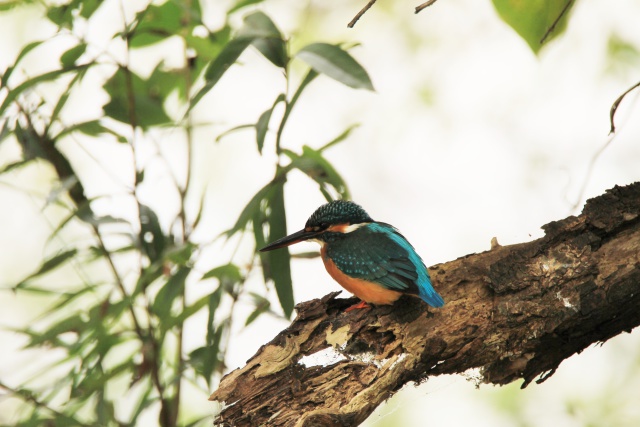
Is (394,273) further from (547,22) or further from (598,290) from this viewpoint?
(547,22)

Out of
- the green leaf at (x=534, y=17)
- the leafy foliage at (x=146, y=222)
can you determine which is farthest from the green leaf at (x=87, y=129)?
the green leaf at (x=534, y=17)

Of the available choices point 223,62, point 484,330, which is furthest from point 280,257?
point 484,330

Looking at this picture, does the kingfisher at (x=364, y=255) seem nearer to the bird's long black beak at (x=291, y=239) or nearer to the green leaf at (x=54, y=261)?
the bird's long black beak at (x=291, y=239)

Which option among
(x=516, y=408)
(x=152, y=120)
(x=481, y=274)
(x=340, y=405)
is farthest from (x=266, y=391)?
(x=516, y=408)

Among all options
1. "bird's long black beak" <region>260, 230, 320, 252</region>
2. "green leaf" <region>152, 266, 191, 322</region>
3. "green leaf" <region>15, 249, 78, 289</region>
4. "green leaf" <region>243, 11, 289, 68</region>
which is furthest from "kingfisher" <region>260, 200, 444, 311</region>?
"green leaf" <region>15, 249, 78, 289</region>

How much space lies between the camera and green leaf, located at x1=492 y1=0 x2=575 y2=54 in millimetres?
1630

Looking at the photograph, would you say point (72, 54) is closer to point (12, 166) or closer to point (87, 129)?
Answer: point (87, 129)

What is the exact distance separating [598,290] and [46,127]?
190 centimetres

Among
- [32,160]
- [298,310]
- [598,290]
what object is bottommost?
[598,290]

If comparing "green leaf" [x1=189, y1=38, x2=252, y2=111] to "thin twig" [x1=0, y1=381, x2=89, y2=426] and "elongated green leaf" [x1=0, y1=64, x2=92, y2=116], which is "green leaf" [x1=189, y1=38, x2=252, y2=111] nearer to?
"elongated green leaf" [x1=0, y1=64, x2=92, y2=116]

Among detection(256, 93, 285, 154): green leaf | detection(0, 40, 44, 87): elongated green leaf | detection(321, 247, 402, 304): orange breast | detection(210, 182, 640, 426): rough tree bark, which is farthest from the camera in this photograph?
detection(0, 40, 44, 87): elongated green leaf

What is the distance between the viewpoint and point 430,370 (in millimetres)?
1886

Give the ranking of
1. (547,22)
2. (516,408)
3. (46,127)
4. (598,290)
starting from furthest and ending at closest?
(516,408)
(46,127)
(598,290)
(547,22)

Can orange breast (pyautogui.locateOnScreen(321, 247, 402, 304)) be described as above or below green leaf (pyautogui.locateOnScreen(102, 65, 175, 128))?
below
